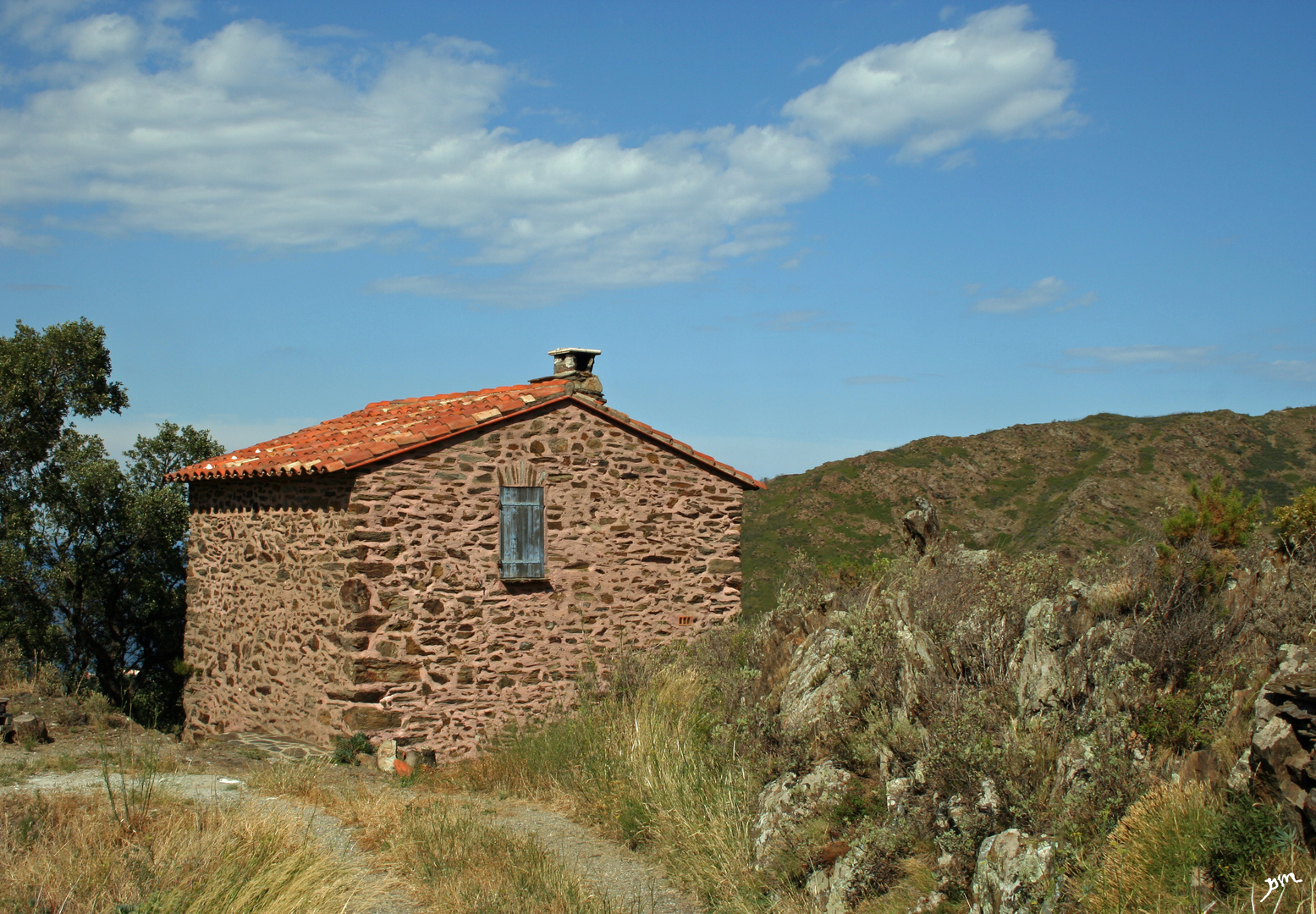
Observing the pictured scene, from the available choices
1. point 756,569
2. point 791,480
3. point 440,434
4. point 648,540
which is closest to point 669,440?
point 648,540

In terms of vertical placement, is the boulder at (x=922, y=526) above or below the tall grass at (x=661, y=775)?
above

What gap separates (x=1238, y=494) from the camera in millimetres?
6727

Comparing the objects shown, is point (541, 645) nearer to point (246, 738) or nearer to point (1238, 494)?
point (246, 738)

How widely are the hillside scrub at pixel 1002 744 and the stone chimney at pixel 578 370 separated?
534cm

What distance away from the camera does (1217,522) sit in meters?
6.69

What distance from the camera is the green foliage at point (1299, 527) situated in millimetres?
6328

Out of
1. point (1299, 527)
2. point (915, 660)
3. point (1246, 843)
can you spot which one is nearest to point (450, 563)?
point (915, 660)

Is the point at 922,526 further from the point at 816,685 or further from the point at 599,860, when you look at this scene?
the point at 599,860

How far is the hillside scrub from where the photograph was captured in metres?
4.80

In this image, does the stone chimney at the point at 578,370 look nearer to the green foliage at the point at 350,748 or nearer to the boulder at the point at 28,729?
the green foliage at the point at 350,748

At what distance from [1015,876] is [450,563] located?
7851mm

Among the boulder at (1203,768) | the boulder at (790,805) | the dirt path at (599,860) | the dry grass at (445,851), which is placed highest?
the boulder at (1203,768)

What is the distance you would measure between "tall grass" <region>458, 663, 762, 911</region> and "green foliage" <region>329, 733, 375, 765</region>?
1.19 m

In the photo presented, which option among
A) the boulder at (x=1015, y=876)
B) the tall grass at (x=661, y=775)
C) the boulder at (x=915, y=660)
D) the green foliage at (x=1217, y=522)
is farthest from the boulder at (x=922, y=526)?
the boulder at (x=1015, y=876)
